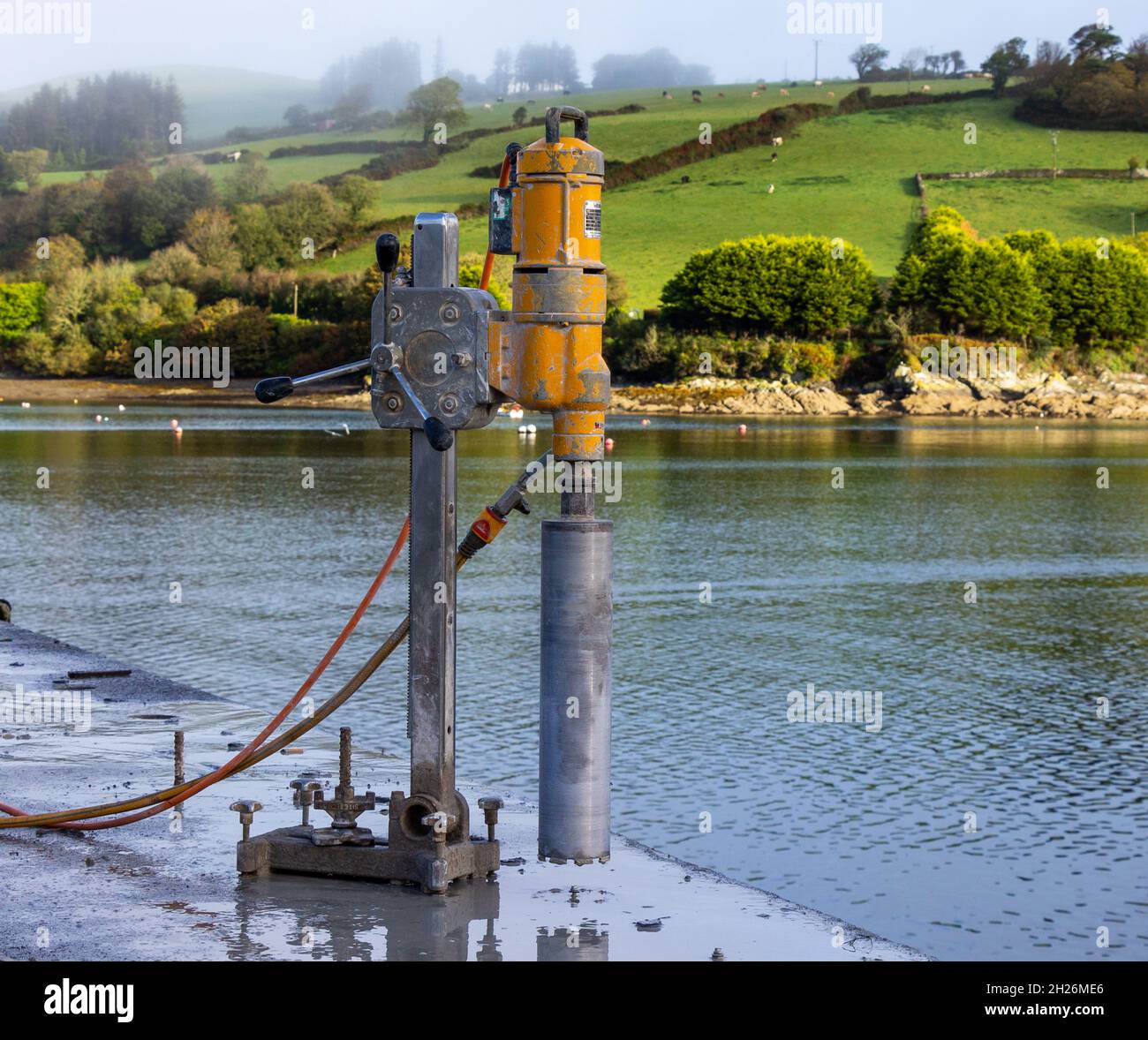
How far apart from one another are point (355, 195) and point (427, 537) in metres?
186

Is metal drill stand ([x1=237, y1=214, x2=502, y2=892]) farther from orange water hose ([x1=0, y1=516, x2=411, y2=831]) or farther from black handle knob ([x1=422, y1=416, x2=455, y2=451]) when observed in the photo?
orange water hose ([x1=0, y1=516, x2=411, y2=831])

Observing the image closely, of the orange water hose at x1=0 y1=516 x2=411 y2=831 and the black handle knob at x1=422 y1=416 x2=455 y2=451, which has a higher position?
the black handle knob at x1=422 y1=416 x2=455 y2=451

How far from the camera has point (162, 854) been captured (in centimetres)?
1081

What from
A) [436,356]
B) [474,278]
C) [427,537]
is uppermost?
[474,278]

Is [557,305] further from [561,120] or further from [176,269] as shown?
[176,269]

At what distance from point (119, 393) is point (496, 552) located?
12239cm

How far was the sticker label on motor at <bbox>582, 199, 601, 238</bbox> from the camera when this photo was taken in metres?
10.1

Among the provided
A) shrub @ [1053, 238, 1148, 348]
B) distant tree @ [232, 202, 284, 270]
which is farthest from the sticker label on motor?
distant tree @ [232, 202, 284, 270]

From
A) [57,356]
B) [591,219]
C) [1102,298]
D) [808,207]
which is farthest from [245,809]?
[808,207]

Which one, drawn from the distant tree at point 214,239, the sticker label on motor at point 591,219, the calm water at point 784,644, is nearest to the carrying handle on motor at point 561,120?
the sticker label on motor at point 591,219

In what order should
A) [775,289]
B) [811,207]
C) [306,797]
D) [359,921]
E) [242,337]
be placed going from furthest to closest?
[811,207]
[242,337]
[775,289]
[306,797]
[359,921]

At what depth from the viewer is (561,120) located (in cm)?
1023

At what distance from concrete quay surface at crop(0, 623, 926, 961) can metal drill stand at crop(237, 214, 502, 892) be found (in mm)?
183

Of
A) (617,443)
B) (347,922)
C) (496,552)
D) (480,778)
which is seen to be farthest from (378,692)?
(617,443)
